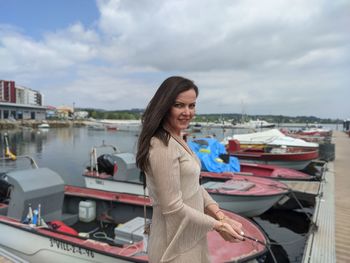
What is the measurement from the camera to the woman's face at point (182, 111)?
5.31 ft

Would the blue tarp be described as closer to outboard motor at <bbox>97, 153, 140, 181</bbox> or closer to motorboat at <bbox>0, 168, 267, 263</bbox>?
outboard motor at <bbox>97, 153, 140, 181</bbox>

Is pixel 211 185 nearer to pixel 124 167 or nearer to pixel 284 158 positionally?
pixel 124 167

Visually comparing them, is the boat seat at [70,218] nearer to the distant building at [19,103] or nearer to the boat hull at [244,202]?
the boat hull at [244,202]

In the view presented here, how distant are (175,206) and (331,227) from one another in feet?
20.5

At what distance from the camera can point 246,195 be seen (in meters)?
8.14

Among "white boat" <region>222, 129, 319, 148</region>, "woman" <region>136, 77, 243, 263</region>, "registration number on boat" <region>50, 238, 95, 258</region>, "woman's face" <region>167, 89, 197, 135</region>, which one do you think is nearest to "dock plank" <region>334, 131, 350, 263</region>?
"registration number on boat" <region>50, 238, 95, 258</region>

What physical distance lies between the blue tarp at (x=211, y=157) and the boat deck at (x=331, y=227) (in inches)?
133

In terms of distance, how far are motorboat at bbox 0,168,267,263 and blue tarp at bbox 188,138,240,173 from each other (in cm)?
436

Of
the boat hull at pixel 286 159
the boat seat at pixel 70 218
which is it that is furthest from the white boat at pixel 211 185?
the boat hull at pixel 286 159

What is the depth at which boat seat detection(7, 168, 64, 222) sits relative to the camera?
5.77m

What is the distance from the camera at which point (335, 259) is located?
4.91 meters

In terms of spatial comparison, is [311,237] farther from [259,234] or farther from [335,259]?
[259,234]

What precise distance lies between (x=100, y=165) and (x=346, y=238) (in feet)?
26.4

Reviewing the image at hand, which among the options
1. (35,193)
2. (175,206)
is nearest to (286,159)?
(35,193)
